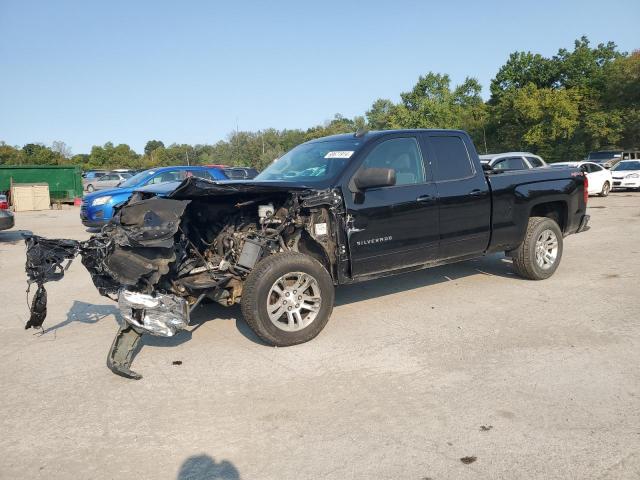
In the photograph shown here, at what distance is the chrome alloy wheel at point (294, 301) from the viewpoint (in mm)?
4527

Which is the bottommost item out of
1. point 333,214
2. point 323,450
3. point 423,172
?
point 323,450

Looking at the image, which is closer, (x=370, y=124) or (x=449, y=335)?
(x=449, y=335)

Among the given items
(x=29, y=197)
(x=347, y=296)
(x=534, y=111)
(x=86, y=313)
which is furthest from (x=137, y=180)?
(x=534, y=111)

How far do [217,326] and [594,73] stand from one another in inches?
2076

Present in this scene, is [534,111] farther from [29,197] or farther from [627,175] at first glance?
[29,197]

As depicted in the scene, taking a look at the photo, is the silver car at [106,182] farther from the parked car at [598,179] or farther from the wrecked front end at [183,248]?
the wrecked front end at [183,248]

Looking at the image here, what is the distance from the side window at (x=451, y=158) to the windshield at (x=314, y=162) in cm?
101

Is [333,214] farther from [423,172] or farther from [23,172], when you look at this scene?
[23,172]

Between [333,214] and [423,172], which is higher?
[423,172]

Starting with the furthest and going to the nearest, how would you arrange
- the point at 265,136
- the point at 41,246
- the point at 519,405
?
A: the point at 265,136 < the point at 41,246 < the point at 519,405

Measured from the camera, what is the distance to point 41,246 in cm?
413

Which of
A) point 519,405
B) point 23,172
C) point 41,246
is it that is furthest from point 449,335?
point 23,172

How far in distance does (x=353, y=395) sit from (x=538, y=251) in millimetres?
4125

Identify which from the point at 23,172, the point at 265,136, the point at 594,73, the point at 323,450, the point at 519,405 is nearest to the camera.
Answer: the point at 323,450
